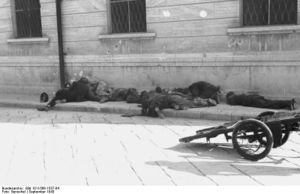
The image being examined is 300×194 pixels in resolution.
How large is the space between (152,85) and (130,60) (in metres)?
0.93

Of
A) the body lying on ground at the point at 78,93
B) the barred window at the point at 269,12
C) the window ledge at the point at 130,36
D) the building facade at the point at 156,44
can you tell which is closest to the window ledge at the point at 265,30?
the building facade at the point at 156,44

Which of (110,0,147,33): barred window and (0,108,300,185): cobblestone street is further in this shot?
(110,0,147,33): barred window

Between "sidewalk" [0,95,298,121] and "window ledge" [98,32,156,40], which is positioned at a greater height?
"window ledge" [98,32,156,40]

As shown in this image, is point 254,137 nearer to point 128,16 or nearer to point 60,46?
point 128,16

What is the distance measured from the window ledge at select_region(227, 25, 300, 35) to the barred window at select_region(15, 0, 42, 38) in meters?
6.34

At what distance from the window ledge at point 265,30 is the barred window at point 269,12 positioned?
0.74ft

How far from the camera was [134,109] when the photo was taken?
9570mm

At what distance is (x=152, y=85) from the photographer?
11102mm

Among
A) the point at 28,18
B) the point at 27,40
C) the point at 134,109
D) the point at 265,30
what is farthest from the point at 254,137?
the point at 28,18

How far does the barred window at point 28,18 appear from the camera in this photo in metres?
13.0

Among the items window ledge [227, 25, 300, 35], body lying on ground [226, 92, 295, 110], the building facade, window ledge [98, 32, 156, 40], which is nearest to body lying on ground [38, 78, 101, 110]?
the building facade

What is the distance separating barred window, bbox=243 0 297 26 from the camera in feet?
30.3

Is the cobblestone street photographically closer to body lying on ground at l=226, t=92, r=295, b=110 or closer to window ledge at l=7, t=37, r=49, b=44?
body lying on ground at l=226, t=92, r=295, b=110

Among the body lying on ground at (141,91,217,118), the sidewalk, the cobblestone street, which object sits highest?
the body lying on ground at (141,91,217,118)
